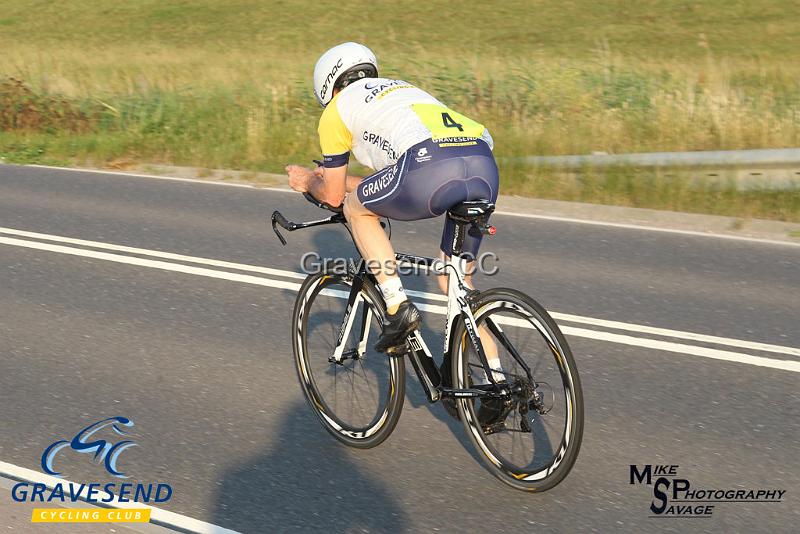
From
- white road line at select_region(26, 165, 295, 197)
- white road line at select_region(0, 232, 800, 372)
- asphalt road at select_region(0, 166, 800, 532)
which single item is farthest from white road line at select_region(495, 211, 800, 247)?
white road line at select_region(0, 232, 800, 372)

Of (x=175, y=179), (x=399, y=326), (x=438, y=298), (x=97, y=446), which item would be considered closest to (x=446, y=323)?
(x=399, y=326)

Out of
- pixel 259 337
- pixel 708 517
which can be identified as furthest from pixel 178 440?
pixel 708 517

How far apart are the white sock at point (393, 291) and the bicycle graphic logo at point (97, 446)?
5.40 ft

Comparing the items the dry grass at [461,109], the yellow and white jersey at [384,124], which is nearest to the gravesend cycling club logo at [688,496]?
the yellow and white jersey at [384,124]

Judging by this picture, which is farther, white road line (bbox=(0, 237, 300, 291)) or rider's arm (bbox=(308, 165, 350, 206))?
white road line (bbox=(0, 237, 300, 291))

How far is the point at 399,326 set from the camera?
482 cm

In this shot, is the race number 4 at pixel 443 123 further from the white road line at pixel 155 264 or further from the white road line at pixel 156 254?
the white road line at pixel 156 254

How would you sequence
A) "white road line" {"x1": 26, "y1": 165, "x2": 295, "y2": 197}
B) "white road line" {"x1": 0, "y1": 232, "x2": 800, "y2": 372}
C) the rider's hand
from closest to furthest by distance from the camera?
the rider's hand → "white road line" {"x1": 0, "y1": 232, "x2": 800, "y2": 372} → "white road line" {"x1": 26, "y1": 165, "x2": 295, "y2": 197}

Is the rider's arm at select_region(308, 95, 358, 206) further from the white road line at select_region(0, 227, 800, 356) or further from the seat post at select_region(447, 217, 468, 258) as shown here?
the white road line at select_region(0, 227, 800, 356)

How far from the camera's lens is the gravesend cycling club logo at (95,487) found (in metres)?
4.63

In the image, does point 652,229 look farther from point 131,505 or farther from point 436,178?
point 131,505

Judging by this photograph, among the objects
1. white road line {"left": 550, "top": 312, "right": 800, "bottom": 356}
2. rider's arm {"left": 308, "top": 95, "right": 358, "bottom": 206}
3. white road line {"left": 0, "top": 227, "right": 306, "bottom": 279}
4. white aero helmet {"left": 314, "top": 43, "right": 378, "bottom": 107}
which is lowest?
white road line {"left": 0, "top": 227, "right": 306, "bottom": 279}

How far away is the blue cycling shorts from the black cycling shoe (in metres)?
0.47

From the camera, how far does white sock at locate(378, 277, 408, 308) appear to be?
4855 mm
